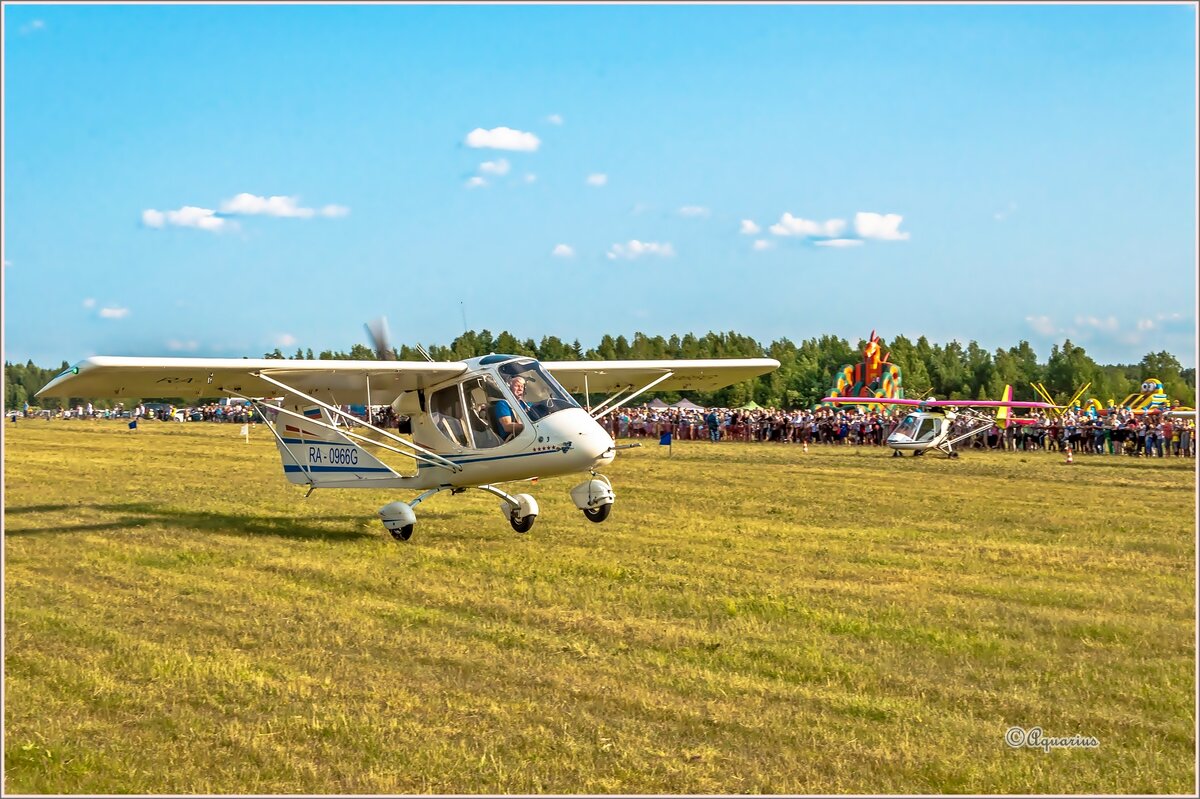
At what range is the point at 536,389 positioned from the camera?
13812 mm

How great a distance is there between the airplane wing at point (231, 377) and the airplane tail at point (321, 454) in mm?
587

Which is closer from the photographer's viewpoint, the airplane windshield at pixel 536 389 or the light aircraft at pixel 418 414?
the light aircraft at pixel 418 414

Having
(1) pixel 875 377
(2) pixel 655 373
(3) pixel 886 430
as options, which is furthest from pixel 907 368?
(2) pixel 655 373

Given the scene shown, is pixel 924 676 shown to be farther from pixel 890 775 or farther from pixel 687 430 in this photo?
pixel 687 430

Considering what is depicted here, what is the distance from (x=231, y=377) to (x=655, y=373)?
6.51 metres

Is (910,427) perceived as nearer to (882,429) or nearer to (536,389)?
(882,429)

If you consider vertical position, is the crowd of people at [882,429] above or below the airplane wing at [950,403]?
below

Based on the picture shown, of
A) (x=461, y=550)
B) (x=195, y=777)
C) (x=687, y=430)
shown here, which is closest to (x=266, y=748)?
(x=195, y=777)

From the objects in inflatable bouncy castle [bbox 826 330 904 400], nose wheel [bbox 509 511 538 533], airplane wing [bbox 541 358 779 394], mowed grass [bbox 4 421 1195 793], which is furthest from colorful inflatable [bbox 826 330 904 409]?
nose wheel [bbox 509 511 538 533]

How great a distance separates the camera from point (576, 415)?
13445 millimetres

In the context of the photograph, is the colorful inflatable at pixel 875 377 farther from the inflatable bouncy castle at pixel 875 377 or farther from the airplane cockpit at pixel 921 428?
the airplane cockpit at pixel 921 428

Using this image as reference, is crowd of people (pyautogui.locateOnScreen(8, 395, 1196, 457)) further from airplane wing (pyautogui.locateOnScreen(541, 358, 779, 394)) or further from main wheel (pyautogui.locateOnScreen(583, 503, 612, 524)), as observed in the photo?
main wheel (pyautogui.locateOnScreen(583, 503, 612, 524))

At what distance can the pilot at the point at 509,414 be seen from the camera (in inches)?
539

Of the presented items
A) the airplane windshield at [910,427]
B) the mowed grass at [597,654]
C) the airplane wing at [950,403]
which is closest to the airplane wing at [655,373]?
the mowed grass at [597,654]
